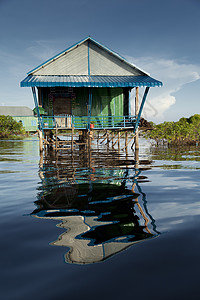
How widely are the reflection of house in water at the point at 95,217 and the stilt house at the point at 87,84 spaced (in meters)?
10.6

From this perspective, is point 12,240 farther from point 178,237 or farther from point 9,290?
point 178,237

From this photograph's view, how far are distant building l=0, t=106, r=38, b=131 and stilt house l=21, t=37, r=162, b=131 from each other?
45292 millimetres

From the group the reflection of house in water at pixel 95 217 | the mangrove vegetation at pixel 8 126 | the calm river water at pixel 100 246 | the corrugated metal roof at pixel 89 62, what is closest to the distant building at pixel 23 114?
the mangrove vegetation at pixel 8 126

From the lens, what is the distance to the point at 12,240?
2.63 metres

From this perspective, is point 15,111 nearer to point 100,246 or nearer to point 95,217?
point 95,217

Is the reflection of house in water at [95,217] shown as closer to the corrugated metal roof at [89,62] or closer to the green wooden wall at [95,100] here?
the corrugated metal roof at [89,62]

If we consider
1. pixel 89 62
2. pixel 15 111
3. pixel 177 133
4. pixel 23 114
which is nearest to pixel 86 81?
pixel 89 62

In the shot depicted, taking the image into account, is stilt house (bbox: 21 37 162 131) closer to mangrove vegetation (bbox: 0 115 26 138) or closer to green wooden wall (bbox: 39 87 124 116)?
green wooden wall (bbox: 39 87 124 116)

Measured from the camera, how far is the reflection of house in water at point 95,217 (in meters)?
2.34

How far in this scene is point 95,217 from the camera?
10.7 ft

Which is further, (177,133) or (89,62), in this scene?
(177,133)

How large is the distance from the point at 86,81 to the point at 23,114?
53982 mm

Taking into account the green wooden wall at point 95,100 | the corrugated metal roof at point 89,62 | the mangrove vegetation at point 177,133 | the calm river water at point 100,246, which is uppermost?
the corrugated metal roof at point 89,62

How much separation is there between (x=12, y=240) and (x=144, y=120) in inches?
624
